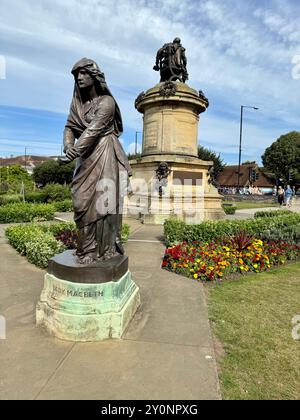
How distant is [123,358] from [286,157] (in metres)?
66.7

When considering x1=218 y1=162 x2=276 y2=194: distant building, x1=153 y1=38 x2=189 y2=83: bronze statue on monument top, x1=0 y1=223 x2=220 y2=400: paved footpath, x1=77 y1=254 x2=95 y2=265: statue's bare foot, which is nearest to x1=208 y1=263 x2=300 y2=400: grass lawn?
x1=0 y1=223 x2=220 y2=400: paved footpath

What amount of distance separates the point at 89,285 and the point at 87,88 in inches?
101

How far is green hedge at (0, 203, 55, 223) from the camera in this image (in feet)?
50.4

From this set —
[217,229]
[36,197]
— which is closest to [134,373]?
[217,229]

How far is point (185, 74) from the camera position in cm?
1631

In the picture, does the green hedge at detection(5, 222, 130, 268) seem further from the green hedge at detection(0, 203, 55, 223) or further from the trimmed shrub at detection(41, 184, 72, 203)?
the trimmed shrub at detection(41, 184, 72, 203)

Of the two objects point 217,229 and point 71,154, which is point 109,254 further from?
point 217,229

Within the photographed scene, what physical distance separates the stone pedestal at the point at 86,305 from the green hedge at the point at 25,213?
40.5 feet

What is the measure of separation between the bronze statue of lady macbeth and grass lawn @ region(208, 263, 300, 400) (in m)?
1.98
